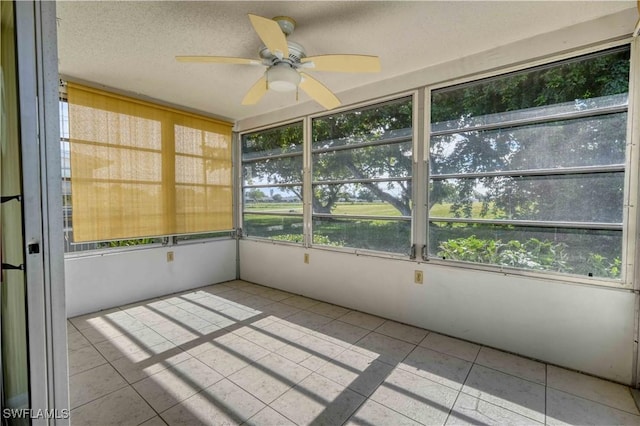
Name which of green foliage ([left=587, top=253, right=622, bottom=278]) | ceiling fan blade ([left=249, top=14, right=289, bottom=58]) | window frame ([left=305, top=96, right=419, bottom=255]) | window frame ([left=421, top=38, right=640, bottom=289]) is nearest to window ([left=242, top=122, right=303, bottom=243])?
window frame ([left=305, top=96, right=419, bottom=255])

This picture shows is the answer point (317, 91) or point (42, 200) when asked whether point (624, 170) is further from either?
point (42, 200)

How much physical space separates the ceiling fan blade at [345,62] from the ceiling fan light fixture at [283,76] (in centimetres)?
11

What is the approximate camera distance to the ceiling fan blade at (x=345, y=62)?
188 centimetres

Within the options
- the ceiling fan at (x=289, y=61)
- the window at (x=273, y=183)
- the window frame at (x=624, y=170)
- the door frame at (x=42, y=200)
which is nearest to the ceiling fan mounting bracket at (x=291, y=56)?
the ceiling fan at (x=289, y=61)

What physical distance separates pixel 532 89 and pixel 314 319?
2.85m

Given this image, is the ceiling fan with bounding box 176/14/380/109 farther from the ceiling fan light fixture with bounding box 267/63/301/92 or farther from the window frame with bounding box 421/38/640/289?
the window frame with bounding box 421/38/640/289

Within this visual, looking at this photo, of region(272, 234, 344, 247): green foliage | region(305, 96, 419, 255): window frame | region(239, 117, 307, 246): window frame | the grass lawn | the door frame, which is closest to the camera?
the door frame

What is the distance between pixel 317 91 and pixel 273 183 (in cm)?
209

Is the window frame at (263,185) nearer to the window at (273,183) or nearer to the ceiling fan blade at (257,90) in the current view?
the window at (273,183)

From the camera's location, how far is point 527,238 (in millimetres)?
2408

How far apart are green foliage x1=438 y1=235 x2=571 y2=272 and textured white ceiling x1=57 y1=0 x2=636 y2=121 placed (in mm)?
1614

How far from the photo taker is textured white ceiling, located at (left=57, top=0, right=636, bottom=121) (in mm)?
1896

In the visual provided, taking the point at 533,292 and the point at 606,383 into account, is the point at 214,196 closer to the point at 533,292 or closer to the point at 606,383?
the point at 533,292

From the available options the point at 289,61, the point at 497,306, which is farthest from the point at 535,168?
the point at 289,61
